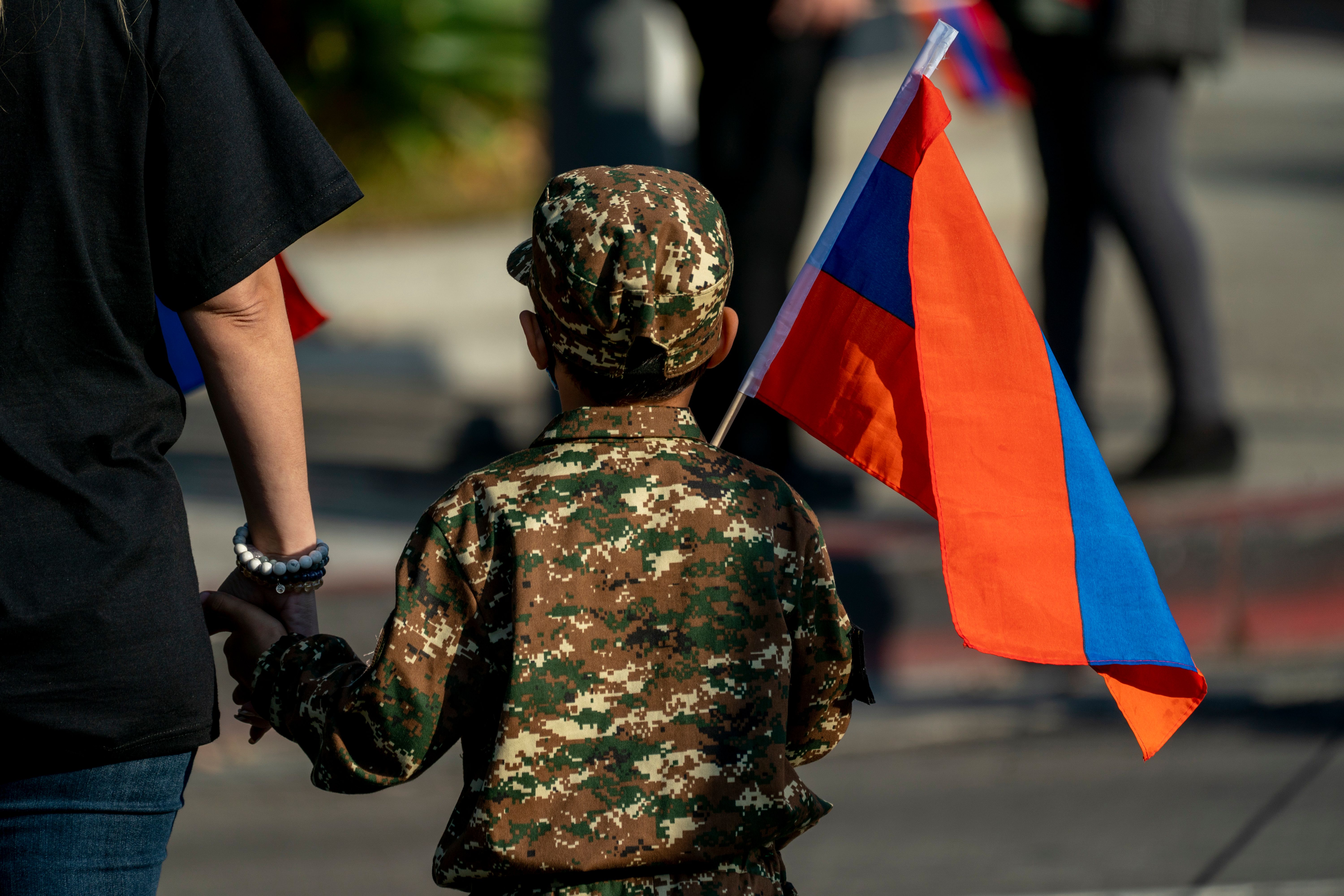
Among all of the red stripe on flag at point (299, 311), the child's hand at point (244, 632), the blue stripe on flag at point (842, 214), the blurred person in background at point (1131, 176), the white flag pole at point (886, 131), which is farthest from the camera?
the blurred person in background at point (1131, 176)

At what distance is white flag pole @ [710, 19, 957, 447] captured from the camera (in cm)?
212

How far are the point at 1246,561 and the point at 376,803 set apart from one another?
2732 mm

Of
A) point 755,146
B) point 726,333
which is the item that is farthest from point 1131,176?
point 726,333

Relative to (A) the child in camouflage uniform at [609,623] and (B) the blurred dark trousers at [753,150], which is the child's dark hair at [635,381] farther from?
(B) the blurred dark trousers at [753,150]

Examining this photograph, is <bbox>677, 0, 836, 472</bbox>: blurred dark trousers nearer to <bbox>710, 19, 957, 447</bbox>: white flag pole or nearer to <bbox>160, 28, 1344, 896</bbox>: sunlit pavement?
<bbox>160, 28, 1344, 896</bbox>: sunlit pavement

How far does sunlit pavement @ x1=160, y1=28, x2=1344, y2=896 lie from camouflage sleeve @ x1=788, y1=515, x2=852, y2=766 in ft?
6.14

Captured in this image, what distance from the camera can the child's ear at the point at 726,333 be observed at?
185cm

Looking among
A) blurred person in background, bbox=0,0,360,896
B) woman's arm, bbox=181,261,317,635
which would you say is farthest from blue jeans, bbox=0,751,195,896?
woman's arm, bbox=181,261,317,635

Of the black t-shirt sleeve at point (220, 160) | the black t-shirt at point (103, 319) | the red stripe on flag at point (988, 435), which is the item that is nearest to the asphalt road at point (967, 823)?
the red stripe on flag at point (988, 435)

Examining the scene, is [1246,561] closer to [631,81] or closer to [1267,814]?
[1267,814]

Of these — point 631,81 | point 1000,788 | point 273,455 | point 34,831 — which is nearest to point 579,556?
point 273,455

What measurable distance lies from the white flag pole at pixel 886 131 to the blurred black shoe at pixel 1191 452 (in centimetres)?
322

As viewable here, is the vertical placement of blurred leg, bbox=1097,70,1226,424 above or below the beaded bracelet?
below

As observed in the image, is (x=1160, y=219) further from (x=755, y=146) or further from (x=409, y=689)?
(x=409, y=689)
